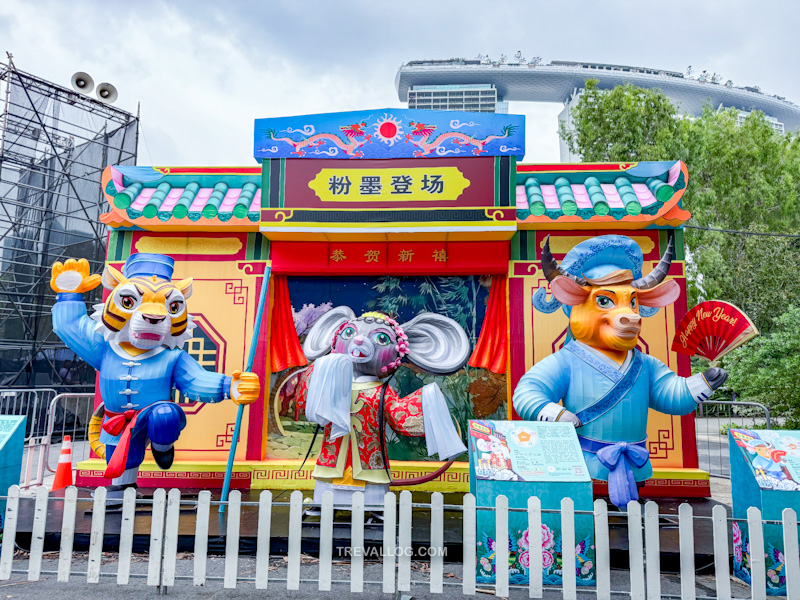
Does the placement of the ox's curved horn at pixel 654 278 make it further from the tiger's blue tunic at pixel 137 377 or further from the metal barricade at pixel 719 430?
the metal barricade at pixel 719 430

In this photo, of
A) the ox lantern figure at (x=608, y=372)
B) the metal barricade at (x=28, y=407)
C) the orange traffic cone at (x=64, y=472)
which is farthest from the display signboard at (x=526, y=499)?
the metal barricade at (x=28, y=407)

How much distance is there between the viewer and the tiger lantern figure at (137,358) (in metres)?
4.80

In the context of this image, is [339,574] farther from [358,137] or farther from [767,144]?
[767,144]

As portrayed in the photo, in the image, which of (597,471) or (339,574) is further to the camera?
(597,471)

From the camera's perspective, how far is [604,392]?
4.53 m

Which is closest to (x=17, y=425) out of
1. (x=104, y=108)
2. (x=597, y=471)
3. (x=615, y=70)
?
(x=597, y=471)

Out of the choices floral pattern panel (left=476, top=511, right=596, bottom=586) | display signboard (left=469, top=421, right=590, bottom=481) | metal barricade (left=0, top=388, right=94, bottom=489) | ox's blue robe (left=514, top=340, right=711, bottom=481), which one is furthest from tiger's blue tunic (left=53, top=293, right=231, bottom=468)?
metal barricade (left=0, top=388, right=94, bottom=489)

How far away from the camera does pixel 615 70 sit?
61.4 meters

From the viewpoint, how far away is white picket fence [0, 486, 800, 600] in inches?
129

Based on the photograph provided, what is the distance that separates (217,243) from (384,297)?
195 cm

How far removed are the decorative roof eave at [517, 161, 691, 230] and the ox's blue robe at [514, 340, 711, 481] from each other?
66.4 inches

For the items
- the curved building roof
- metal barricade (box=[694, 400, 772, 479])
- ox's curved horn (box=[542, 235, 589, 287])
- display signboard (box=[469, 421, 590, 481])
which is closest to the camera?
display signboard (box=[469, 421, 590, 481])

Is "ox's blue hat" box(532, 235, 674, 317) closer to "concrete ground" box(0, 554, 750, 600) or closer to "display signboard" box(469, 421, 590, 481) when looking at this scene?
"display signboard" box(469, 421, 590, 481)

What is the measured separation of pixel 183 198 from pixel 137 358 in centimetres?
209
